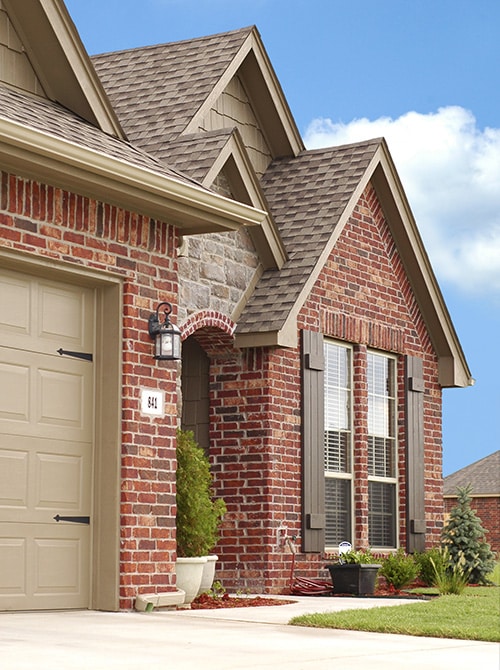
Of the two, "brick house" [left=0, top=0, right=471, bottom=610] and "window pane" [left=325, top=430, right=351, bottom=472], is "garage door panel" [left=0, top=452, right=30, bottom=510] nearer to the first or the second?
"brick house" [left=0, top=0, right=471, bottom=610]

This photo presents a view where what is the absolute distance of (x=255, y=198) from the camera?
14.5 m

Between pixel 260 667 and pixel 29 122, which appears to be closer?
pixel 260 667

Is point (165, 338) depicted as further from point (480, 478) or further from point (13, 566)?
point (480, 478)

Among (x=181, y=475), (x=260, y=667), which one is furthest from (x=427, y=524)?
(x=260, y=667)

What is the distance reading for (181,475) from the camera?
1221 centimetres

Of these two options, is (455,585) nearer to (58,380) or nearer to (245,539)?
(245,539)

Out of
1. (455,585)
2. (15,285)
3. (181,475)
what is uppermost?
(15,285)

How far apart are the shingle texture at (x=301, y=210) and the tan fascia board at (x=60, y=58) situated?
3.20 m

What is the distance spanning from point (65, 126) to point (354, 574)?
6.13 metres

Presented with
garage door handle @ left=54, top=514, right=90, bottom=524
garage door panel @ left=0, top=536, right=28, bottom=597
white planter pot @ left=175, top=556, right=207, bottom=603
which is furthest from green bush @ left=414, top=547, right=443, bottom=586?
garage door panel @ left=0, top=536, right=28, bottom=597

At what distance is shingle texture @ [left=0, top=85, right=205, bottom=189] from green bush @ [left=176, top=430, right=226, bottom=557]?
9.04 ft

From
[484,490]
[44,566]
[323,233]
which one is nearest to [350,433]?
[323,233]

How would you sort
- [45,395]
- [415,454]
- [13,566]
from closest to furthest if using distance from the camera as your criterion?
[13,566] → [45,395] → [415,454]

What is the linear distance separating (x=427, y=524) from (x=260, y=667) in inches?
434
